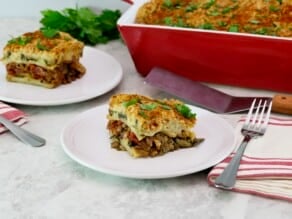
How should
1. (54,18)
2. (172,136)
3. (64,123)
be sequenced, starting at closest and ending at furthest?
(172,136)
(64,123)
(54,18)

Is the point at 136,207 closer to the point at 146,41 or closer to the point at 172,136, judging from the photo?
the point at 172,136

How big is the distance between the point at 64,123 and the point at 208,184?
0.35m

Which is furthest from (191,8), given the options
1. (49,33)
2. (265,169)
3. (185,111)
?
(265,169)

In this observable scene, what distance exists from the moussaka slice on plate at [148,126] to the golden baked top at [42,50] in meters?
0.27

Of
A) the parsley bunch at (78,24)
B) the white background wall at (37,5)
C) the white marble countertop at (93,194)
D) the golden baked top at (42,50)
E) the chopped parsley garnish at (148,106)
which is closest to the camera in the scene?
the white marble countertop at (93,194)

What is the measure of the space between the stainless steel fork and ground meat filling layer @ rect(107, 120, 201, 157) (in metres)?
0.09

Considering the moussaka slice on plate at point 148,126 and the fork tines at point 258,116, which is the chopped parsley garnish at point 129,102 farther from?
the fork tines at point 258,116

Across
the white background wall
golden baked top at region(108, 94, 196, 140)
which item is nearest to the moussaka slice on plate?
golden baked top at region(108, 94, 196, 140)

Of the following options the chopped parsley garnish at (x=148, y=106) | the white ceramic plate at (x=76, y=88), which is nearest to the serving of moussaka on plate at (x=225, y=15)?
the white ceramic plate at (x=76, y=88)

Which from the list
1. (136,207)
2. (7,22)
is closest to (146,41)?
(136,207)

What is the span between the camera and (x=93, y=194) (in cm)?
109

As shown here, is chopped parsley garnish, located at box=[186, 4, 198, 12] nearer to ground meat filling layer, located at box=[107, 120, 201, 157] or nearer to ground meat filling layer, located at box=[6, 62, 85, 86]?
ground meat filling layer, located at box=[6, 62, 85, 86]

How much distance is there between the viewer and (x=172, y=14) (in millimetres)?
1521

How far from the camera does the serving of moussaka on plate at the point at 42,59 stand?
1.42m
